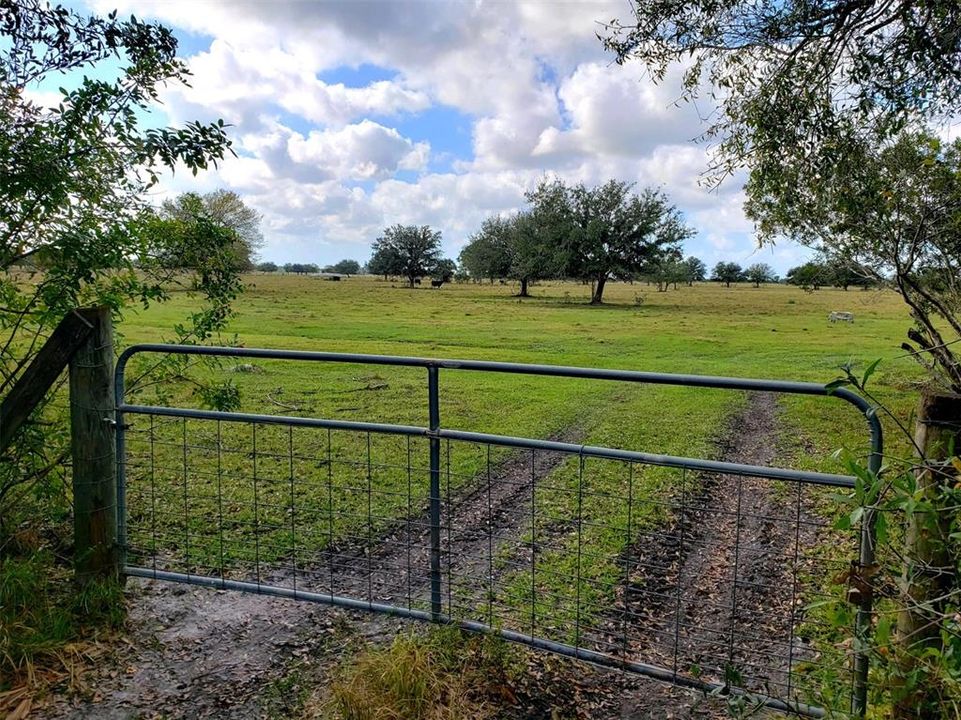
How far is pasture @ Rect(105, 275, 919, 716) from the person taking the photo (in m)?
4.64

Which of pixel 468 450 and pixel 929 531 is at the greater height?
pixel 929 531

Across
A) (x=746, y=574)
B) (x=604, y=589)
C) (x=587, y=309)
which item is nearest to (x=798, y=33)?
(x=746, y=574)

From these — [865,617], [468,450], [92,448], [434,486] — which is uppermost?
[92,448]

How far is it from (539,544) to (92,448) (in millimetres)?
2900

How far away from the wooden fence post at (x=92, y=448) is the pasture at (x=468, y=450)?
0.47 metres

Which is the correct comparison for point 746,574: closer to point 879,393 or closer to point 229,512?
point 229,512

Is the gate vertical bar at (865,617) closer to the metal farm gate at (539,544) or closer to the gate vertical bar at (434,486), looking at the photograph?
the metal farm gate at (539,544)

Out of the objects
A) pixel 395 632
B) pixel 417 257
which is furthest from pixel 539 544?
pixel 417 257

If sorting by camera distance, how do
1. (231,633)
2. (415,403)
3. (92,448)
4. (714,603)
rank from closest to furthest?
(231,633) → (92,448) → (714,603) → (415,403)

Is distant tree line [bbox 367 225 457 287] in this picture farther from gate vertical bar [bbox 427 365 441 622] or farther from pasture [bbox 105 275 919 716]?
gate vertical bar [bbox 427 365 441 622]

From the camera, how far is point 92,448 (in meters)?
4.01

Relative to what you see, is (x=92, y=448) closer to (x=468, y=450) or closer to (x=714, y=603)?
(x=714, y=603)

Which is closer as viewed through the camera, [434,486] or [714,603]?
[434,486]

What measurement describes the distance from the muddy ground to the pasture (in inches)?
7.1
